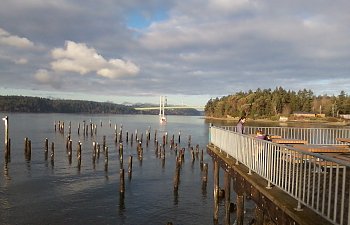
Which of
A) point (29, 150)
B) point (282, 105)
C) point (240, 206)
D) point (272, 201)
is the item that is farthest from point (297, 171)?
point (282, 105)

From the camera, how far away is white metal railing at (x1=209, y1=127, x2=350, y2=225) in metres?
7.39

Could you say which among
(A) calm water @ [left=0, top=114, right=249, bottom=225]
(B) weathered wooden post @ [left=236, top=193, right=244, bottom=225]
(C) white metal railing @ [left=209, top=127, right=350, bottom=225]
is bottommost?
(A) calm water @ [left=0, top=114, right=249, bottom=225]

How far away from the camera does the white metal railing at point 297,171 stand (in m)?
7.39

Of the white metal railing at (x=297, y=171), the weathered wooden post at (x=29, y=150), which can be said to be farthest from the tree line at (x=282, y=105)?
the white metal railing at (x=297, y=171)

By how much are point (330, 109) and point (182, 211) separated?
165m

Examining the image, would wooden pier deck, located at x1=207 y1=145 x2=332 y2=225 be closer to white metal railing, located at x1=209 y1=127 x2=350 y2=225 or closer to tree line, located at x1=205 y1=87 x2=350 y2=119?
white metal railing, located at x1=209 y1=127 x2=350 y2=225

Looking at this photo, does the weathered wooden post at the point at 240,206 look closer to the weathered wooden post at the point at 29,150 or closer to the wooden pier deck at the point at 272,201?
the wooden pier deck at the point at 272,201

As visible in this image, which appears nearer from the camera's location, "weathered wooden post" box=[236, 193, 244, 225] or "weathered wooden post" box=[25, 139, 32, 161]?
"weathered wooden post" box=[236, 193, 244, 225]

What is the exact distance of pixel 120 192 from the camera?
21.5 m

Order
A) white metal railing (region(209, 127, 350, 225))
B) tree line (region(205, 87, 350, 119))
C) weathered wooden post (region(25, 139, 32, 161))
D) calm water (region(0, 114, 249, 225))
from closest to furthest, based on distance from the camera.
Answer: white metal railing (region(209, 127, 350, 225)) < calm water (region(0, 114, 249, 225)) < weathered wooden post (region(25, 139, 32, 161)) < tree line (region(205, 87, 350, 119))

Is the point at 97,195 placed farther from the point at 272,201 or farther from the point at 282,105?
the point at 282,105

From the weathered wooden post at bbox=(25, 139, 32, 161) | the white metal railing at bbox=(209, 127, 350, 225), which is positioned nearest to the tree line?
the weathered wooden post at bbox=(25, 139, 32, 161)

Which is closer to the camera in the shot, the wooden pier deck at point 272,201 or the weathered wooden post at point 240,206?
the wooden pier deck at point 272,201

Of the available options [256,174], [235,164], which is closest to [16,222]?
[235,164]
